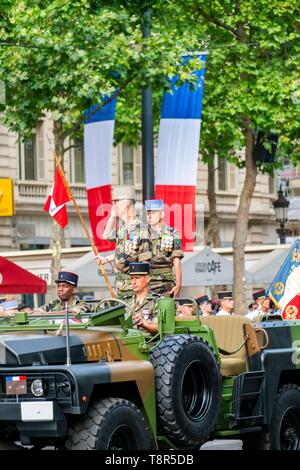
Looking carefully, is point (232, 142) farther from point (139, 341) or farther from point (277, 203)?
point (139, 341)

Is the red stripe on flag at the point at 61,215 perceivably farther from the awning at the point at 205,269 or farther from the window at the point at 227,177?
the window at the point at 227,177

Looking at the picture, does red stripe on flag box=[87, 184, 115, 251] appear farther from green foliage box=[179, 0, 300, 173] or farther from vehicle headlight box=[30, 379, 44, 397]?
vehicle headlight box=[30, 379, 44, 397]

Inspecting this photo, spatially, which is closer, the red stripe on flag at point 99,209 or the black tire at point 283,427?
the black tire at point 283,427

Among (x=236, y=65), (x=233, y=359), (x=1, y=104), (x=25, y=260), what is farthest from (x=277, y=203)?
(x=233, y=359)

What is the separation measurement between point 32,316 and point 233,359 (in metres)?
1.71

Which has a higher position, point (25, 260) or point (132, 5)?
point (132, 5)

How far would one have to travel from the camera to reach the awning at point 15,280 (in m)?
22.5

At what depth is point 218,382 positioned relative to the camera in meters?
11.2

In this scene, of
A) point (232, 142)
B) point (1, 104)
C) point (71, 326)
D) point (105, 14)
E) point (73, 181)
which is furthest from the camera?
point (73, 181)

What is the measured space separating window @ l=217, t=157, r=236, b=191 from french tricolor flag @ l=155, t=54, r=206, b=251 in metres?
29.6

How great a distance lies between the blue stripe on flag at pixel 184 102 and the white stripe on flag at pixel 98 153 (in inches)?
41.0

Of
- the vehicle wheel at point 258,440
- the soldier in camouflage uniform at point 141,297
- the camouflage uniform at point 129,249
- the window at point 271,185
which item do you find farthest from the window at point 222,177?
the soldier in camouflage uniform at point 141,297

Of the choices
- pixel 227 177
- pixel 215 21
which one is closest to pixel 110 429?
pixel 215 21

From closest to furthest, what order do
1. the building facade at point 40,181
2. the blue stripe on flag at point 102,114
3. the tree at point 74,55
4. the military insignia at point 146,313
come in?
1. the military insignia at point 146,313
2. the tree at point 74,55
3. the blue stripe on flag at point 102,114
4. the building facade at point 40,181
